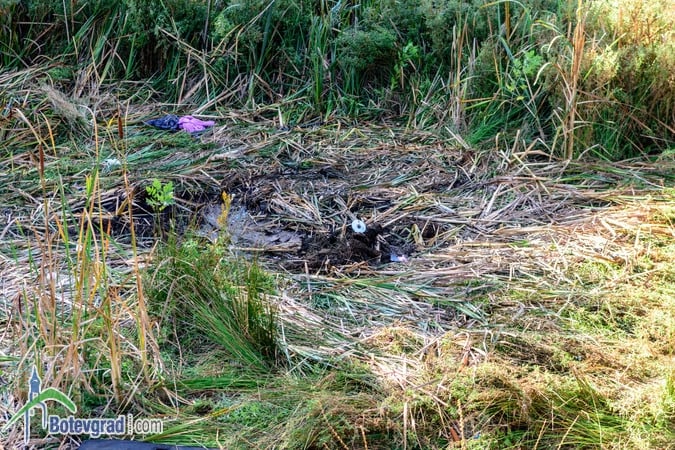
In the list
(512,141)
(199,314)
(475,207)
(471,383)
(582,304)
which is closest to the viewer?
(471,383)

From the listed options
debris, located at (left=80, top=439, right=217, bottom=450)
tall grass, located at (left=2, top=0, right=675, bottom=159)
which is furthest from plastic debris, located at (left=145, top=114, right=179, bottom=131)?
debris, located at (left=80, top=439, right=217, bottom=450)

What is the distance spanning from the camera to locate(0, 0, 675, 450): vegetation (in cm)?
255

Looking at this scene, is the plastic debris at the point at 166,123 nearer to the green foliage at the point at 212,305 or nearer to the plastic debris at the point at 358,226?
the plastic debris at the point at 358,226

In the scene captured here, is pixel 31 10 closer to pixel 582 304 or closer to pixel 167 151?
pixel 167 151

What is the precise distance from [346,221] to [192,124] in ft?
5.13

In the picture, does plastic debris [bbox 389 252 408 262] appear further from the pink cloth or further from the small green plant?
the pink cloth

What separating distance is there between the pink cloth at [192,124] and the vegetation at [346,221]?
0.08 metres

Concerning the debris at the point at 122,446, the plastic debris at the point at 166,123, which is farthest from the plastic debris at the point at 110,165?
the debris at the point at 122,446

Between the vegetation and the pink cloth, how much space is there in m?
0.08

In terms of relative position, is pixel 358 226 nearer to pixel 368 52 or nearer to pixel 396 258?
pixel 396 258

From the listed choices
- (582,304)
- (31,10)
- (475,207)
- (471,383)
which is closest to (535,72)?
(475,207)

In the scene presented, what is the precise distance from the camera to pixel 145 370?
8.71ft

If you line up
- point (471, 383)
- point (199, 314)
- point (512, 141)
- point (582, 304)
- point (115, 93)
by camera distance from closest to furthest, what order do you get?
1. point (471, 383)
2. point (199, 314)
3. point (582, 304)
4. point (512, 141)
5. point (115, 93)

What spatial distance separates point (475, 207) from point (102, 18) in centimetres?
308
